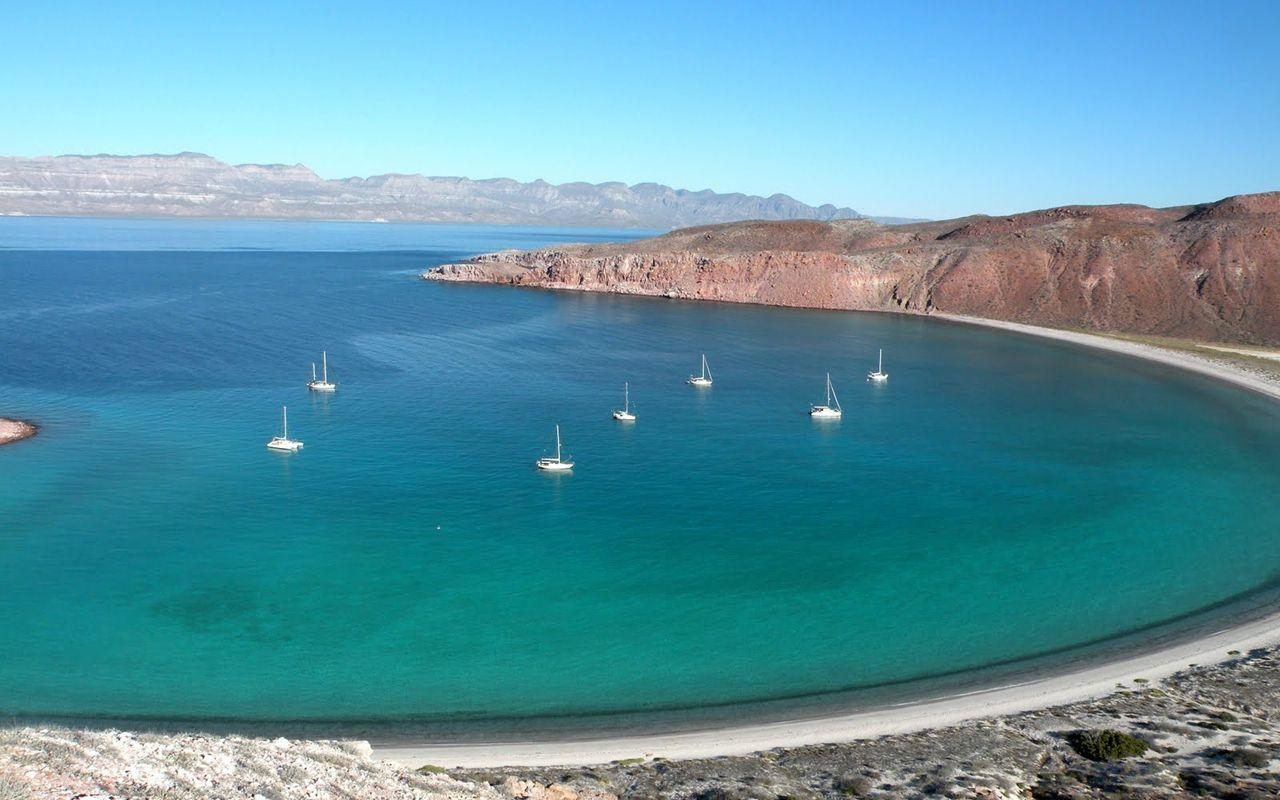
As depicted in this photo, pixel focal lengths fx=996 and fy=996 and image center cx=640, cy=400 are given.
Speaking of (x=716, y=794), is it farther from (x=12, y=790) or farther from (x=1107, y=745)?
(x=12, y=790)

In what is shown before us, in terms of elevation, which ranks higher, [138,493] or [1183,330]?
[1183,330]

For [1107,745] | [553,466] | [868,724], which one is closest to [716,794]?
[868,724]

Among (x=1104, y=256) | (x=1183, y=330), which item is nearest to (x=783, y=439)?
(x=1183, y=330)

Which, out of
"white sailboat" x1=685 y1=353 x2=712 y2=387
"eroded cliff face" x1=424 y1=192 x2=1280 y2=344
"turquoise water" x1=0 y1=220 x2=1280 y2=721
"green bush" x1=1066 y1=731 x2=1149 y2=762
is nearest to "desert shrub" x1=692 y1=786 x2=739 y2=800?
"turquoise water" x1=0 y1=220 x2=1280 y2=721

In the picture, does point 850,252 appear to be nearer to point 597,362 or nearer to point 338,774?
point 597,362

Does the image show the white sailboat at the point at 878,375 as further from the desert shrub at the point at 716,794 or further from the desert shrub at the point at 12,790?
the desert shrub at the point at 12,790

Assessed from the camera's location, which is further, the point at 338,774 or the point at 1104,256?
the point at 1104,256

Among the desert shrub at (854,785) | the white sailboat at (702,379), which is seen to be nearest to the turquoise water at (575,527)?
the white sailboat at (702,379)
